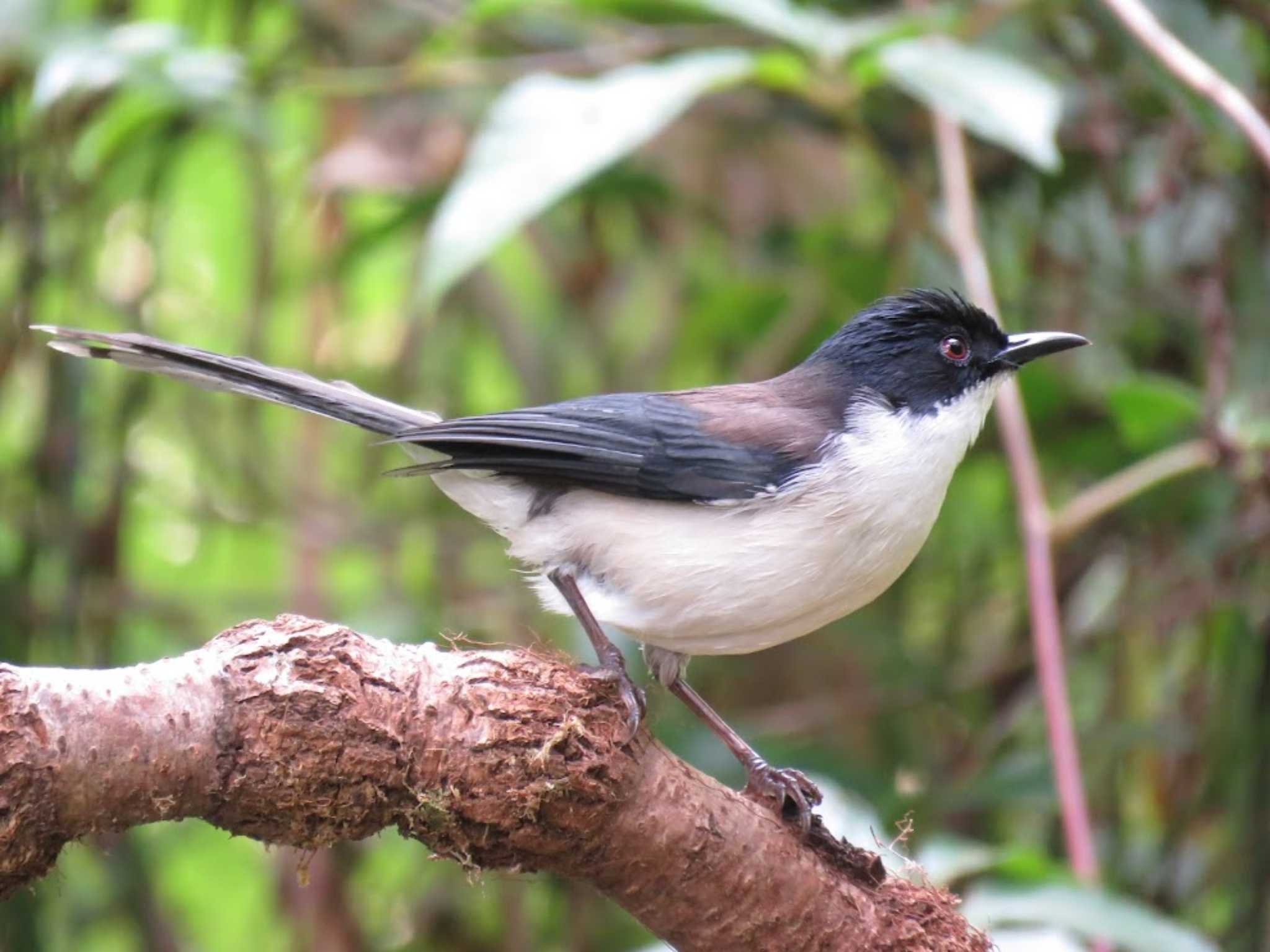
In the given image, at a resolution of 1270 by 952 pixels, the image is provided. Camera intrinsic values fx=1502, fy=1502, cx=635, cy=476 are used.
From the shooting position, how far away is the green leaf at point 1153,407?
367cm

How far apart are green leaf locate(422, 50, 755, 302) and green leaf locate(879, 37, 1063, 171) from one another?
15.9 inches

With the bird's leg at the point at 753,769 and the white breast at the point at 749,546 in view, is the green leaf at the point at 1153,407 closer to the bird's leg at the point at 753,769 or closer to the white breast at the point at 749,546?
the white breast at the point at 749,546

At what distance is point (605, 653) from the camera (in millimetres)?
2814

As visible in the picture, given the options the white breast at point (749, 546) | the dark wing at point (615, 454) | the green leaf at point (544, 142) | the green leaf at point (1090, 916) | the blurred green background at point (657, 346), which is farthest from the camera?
the blurred green background at point (657, 346)

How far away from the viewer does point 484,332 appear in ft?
19.8

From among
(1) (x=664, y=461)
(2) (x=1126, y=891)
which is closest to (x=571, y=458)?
(1) (x=664, y=461)

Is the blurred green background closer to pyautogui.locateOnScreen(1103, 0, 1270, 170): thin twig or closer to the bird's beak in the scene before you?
pyautogui.locateOnScreen(1103, 0, 1270, 170): thin twig

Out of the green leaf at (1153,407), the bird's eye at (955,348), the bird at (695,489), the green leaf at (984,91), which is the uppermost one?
the green leaf at (984,91)

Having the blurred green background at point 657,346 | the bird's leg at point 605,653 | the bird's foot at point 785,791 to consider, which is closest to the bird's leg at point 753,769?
the bird's foot at point 785,791

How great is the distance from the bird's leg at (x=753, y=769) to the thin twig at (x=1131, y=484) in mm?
1015

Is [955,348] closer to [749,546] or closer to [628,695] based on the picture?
[749,546]

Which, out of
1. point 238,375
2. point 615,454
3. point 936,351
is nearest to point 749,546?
point 615,454

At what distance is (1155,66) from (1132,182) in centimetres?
139

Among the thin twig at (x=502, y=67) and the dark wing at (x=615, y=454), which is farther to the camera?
the thin twig at (x=502, y=67)
